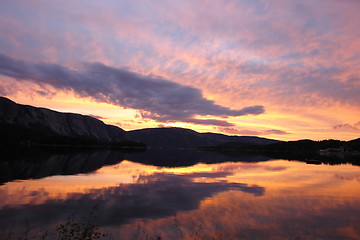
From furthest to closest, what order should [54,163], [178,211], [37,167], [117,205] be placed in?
[54,163]
[37,167]
[117,205]
[178,211]

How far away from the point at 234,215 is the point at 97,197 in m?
14.7

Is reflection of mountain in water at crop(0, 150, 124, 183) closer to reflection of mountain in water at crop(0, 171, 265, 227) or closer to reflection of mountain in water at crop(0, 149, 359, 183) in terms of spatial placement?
reflection of mountain in water at crop(0, 149, 359, 183)

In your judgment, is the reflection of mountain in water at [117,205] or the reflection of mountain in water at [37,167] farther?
the reflection of mountain in water at [37,167]

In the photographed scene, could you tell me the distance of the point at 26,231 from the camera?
16.5 meters

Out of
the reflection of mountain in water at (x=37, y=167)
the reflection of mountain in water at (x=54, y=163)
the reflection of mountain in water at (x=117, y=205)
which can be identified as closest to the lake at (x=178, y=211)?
the reflection of mountain in water at (x=117, y=205)

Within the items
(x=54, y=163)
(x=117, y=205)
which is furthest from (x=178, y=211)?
(x=54, y=163)

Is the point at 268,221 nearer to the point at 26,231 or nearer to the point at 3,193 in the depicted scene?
the point at 26,231

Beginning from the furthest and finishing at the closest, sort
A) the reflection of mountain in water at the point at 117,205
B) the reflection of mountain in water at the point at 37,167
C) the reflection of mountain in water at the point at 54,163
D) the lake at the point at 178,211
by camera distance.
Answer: the reflection of mountain in water at the point at 54,163 → the reflection of mountain in water at the point at 37,167 → the reflection of mountain in water at the point at 117,205 → the lake at the point at 178,211

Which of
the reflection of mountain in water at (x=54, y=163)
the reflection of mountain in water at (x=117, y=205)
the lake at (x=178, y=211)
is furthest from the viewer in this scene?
the reflection of mountain in water at (x=54, y=163)

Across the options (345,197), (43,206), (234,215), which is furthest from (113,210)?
(345,197)

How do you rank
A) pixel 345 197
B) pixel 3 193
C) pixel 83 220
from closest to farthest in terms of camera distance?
pixel 83 220 < pixel 3 193 < pixel 345 197

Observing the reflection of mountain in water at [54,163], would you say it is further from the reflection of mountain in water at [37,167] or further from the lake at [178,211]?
the lake at [178,211]

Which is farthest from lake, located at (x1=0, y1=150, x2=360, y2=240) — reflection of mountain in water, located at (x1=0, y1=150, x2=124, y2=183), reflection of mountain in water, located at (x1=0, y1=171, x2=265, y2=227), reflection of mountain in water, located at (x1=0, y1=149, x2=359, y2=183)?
reflection of mountain in water, located at (x1=0, y1=149, x2=359, y2=183)

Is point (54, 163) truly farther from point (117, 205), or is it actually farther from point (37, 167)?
point (117, 205)
